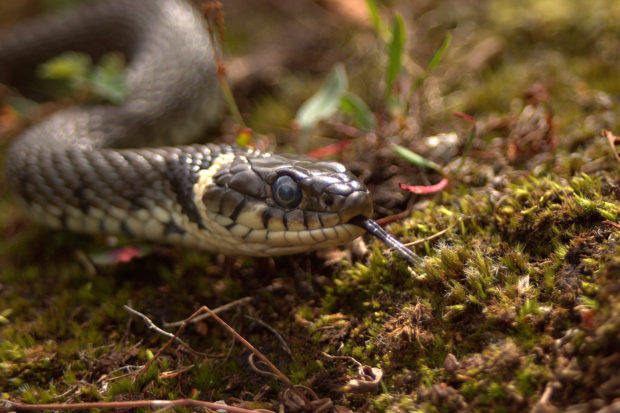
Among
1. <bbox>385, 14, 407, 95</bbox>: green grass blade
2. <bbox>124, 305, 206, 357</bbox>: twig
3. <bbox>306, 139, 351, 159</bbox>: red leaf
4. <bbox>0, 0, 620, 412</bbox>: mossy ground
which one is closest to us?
<bbox>0, 0, 620, 412</bbox>: mossy ground

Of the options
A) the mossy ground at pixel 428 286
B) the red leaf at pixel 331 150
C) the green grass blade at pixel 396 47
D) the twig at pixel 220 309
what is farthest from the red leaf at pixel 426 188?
the twig at pixel 220 309

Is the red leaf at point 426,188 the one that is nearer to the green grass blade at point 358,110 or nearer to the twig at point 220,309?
the green grass blade at point 358,110

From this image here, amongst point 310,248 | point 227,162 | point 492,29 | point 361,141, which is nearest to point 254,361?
point 310,248

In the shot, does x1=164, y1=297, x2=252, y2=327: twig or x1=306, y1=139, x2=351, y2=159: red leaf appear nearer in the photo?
x1=164, y1=297, x2=252, y2=327: twig

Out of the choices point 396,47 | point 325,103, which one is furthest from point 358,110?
point 396,47

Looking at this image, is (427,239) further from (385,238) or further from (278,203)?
(278,203)

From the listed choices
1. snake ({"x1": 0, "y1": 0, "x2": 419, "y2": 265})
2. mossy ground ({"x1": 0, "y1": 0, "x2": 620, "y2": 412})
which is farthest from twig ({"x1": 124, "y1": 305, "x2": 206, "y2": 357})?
snake ({"x1": 0, "y1": 0, "x2": 419, "y2": 265})

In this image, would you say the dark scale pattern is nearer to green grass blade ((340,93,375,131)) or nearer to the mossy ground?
the mossy ground
